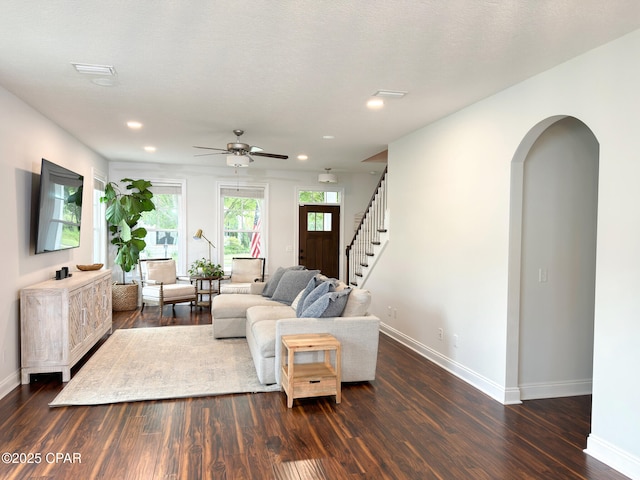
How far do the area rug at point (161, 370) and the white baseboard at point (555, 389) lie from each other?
2.21 metres

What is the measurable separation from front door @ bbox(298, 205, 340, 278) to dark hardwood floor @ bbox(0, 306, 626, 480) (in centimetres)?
534

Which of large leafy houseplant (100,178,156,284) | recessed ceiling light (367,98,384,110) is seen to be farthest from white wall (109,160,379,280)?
recessed ceiling light (367,98,384,110)

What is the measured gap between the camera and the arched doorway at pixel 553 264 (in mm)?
3689

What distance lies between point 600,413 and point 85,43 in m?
4.20

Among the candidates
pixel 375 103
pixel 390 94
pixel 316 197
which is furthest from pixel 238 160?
pixel 316 197

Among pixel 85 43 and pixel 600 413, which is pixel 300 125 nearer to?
pixel 85 43

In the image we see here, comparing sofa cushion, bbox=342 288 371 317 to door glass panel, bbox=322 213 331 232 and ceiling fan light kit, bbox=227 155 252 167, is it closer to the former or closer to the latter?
ceiling fan light kit, bbox=227 155 252 167

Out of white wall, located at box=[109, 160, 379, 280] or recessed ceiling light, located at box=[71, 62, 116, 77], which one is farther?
white wall, located at box=[109, 160, 379, 280]

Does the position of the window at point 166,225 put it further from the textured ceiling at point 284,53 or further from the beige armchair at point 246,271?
the textured ceiling at point 284,53

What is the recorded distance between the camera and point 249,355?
4902 millimetres

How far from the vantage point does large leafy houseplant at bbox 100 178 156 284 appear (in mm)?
7371

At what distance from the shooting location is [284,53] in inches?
119

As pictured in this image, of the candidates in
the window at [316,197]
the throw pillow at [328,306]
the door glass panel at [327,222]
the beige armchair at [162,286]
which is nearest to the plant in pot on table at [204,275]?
the beige armchair at [162,286]

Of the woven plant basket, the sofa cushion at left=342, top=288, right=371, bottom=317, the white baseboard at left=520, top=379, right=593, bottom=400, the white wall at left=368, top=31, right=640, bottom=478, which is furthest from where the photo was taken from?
the woven plant basket
